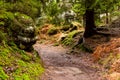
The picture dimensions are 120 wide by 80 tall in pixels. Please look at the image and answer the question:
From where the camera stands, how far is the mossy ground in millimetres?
8878

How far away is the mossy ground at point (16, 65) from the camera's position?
8.88 m

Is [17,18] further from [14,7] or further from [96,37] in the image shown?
[96,37]

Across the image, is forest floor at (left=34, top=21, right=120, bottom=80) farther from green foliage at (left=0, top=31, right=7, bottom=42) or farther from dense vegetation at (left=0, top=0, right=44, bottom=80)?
green foliage at (left=0, top=31, right=7, bottom=42)

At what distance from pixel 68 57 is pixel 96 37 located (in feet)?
11.4

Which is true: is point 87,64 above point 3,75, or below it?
below

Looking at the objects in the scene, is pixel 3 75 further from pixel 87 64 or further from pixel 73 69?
pixel 87 64

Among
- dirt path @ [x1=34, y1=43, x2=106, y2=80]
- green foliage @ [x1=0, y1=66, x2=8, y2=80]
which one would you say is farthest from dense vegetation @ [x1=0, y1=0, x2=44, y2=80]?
dirt path @ [x1=34, y1=43, x2=106, y2=80]

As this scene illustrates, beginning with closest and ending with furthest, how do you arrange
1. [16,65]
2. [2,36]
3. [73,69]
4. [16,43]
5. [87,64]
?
[16,65]
[2,36]
[16,43]
[73,69]
[87,64]

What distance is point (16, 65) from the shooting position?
9.96m

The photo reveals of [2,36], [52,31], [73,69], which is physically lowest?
[52,31]

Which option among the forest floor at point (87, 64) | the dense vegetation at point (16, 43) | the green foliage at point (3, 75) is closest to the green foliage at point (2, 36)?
the dense vegetation at point (16, 43)

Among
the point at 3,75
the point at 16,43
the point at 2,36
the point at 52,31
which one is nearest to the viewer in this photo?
the point at 3,75

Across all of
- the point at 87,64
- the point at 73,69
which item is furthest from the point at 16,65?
the point at 87,64

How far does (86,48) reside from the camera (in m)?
18.7
